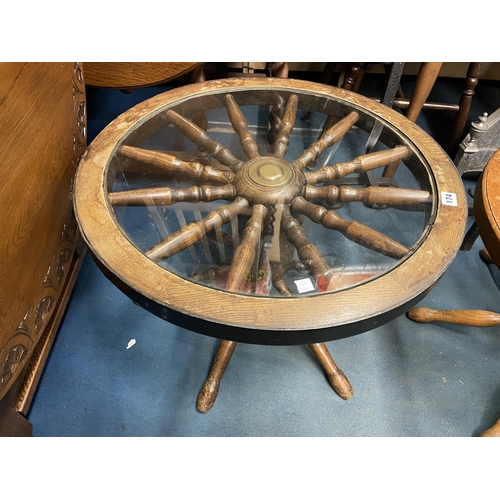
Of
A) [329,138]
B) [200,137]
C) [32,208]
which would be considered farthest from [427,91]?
[32,208]

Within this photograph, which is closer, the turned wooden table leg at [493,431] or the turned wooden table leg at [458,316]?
the turned wooden table leg at [493,431]

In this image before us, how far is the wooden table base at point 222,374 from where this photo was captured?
1.29 metres

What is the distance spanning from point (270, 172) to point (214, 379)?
69 cm

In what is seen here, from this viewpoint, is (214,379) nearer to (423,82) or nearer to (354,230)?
(354,230)

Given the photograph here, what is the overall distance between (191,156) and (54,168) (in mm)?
377

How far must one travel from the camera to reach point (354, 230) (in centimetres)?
89

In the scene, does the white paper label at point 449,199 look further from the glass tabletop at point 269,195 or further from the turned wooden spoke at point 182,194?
the turned wooden spoke at point 182,194

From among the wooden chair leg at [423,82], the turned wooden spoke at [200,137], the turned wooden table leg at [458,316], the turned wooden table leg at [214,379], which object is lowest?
the turned wooden table leg at [214,379]

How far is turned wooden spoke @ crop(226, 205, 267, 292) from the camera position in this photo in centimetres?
79

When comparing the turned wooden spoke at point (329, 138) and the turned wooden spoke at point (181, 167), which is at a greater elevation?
the turned wooden spoke at point (329, 138)

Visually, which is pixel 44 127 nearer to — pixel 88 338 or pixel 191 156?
pixel 191 156

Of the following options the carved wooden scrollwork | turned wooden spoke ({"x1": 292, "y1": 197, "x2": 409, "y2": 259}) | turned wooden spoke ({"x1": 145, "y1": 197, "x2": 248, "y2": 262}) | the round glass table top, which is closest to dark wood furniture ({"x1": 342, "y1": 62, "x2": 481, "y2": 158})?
the round glass table top

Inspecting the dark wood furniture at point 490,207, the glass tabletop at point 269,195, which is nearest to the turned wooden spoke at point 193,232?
the glass tabletop at point 269,195

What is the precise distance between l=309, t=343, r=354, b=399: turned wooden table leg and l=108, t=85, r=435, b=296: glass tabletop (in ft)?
1.80
